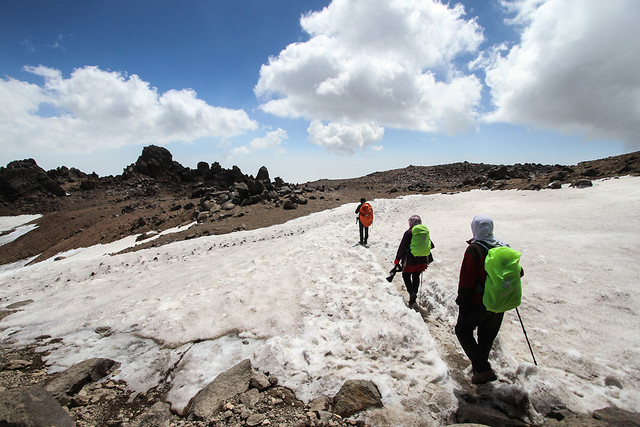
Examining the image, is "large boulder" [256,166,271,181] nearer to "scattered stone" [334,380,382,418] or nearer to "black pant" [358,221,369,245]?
"black pant" [358,221,369,245]

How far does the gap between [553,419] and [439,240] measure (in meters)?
9.23

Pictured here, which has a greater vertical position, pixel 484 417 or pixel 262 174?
pixel 262 174

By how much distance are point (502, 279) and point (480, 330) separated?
41.0 inches

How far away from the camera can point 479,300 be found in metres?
4.10

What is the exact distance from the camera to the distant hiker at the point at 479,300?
405 centimetres

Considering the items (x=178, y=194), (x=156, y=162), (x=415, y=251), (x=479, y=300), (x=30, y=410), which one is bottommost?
(x=30, y=410)

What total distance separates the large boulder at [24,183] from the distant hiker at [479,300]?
77865mm

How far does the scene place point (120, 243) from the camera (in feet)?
77.7

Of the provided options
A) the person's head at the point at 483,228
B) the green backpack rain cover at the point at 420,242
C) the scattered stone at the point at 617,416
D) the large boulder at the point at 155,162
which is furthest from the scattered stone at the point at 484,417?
the large boulder at the point at 155,162

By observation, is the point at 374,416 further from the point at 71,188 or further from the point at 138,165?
the point at 71,188

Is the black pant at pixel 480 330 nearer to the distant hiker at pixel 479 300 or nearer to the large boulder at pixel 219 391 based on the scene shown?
the distant hiker at pixel 479 300

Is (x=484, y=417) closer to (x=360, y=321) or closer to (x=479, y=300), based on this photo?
(x=479, y=300)

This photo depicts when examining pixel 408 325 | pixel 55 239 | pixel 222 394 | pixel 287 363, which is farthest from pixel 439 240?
pixel 55 239

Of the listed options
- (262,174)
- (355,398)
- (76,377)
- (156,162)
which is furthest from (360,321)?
(156,162)
